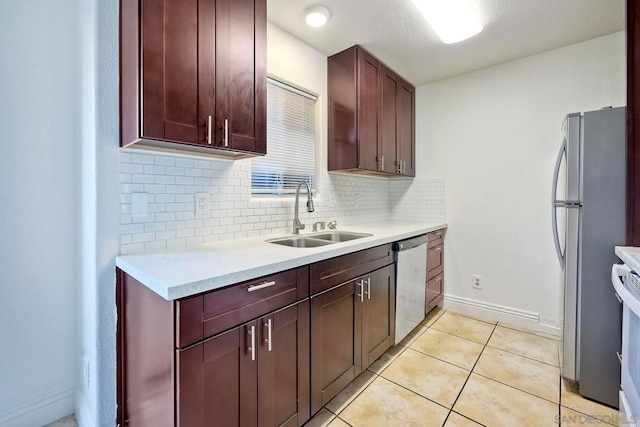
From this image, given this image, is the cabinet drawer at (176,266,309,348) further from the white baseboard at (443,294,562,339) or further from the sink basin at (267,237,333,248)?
the white baseboard at (443,294,562,339)

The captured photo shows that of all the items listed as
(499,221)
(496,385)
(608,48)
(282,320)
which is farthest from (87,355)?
(608,48)

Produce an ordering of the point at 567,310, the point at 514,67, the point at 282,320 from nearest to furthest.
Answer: the point at 282,320 → the point at 567,310 → the point at 514,67

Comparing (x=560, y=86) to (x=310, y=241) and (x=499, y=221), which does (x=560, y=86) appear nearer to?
(x=499, y=221)

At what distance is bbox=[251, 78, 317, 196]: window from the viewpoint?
213 cm

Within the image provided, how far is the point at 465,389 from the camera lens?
1.75 meters

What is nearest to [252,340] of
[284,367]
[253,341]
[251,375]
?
[253,341]

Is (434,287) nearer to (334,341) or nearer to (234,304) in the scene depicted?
(334,341)

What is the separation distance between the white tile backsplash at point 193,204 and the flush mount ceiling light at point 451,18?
54.1 inches

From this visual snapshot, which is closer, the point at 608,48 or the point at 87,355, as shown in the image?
the point at 87,355

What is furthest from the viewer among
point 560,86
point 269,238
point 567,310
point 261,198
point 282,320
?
point 560,86

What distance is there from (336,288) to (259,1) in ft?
5.30

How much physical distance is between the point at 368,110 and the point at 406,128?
763 mm

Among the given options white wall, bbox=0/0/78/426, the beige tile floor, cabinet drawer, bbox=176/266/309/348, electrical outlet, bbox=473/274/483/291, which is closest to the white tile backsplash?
white wall, bbox=0/0/78/426

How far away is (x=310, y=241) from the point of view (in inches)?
83.2
